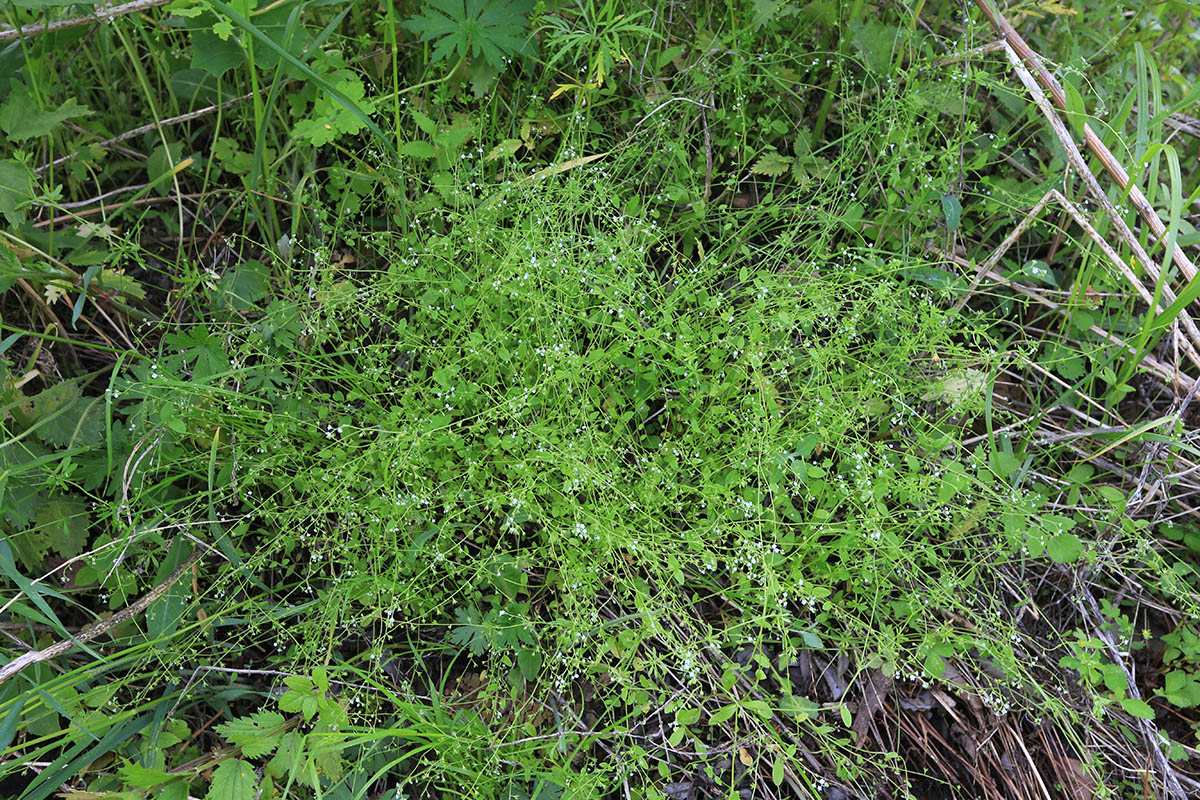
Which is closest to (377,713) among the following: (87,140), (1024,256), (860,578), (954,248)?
(860,578)

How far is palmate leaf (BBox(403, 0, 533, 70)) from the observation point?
2.42m

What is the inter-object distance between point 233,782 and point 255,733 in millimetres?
140

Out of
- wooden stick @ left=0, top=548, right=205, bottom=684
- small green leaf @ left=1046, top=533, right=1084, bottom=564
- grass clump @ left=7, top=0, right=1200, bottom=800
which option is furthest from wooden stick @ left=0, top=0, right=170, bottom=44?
small green leaf @ left=1046, top=533, right=1084, bottom=564

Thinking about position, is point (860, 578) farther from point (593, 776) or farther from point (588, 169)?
point (588, 169)

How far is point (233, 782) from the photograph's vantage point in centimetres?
170

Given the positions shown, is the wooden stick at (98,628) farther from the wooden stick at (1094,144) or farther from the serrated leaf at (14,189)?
the wooden stick at (1094,144)

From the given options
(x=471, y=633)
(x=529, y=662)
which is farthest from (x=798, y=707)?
(x=471, y=633)

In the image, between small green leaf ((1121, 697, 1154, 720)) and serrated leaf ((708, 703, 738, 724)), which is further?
small green leaf ((1121, 697, 1154, 720))

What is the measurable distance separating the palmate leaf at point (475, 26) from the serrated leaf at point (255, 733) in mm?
2016

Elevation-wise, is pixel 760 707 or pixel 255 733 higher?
pixel 255 733

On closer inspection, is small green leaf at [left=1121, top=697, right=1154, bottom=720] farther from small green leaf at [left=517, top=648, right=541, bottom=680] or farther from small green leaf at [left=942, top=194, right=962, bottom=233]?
small green leaf at [left=517, top=648, right=541, bottom=680]

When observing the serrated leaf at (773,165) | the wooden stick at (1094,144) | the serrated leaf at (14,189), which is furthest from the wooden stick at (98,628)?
the wooden stick at (1094,144)

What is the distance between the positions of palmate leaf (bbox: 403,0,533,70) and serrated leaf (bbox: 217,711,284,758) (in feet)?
6.61

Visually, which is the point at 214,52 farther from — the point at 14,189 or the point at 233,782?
the point at 233,782
